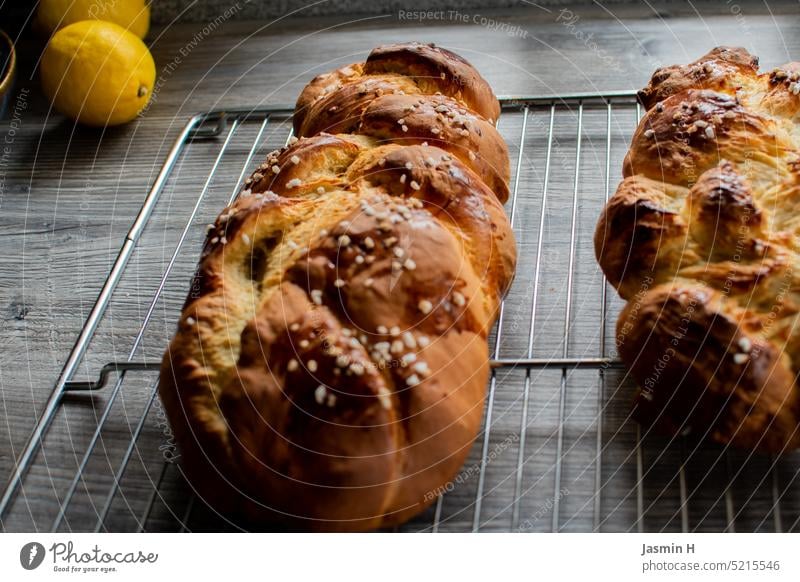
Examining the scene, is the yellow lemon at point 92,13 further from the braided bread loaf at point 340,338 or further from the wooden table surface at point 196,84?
the braided bread loaf at point 340,338

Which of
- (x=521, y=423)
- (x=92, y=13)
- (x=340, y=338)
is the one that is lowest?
(x=521, y=423)

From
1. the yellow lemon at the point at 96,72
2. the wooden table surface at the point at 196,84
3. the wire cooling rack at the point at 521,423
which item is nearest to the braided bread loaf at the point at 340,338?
the wire cooling rack at the point at 521,423

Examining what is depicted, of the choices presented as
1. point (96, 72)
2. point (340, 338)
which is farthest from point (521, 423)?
point (96, 72)

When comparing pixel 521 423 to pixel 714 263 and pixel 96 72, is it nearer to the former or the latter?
pixel 714 263

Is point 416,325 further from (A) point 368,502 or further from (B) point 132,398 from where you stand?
(B) point 132,398

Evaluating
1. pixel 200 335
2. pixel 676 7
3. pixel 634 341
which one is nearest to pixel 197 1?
pixel 676 7

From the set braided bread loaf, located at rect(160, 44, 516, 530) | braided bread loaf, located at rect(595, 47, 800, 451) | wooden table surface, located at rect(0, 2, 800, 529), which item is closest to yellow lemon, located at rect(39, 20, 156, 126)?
wooden table surface, located at rect(0, 2, 800, 529)
